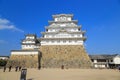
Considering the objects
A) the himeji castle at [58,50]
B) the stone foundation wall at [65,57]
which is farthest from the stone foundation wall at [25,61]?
the stone foundation wall at [65,57]

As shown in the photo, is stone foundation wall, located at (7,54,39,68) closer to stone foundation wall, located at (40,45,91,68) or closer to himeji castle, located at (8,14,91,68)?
himeji castle, located at (8,14,91,68)

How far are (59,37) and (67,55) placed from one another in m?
5.69

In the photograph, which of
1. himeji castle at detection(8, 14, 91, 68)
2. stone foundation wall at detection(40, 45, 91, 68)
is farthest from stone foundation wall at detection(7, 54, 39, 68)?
stone foundation wall at detection(40, 45, 91, 68)

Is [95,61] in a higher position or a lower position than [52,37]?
lower

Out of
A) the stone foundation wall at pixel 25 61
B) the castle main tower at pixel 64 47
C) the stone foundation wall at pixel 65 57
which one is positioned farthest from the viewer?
the castle main tower at pixel 64 47

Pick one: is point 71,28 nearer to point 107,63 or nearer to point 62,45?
point 62,45

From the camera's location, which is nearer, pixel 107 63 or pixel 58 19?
pixel 58 19

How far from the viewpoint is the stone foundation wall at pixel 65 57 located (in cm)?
3556

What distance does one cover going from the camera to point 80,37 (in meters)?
37.9

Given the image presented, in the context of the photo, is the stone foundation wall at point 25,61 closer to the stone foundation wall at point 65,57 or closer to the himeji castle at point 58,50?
the himeji castle at point 58,50

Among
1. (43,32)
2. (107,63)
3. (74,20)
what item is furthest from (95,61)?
(43,32)

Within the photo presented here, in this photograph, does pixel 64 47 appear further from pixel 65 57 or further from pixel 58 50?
pixel 65 57

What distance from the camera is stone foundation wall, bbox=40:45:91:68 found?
35562mm

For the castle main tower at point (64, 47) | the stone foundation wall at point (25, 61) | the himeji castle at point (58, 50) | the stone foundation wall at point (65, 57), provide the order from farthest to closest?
the castle main tower at point (64, 47) → the stone foundation wall at point (65, 57) → the himeji castle at point (58, 50) → the stone foundation wall at point (25, 61)
